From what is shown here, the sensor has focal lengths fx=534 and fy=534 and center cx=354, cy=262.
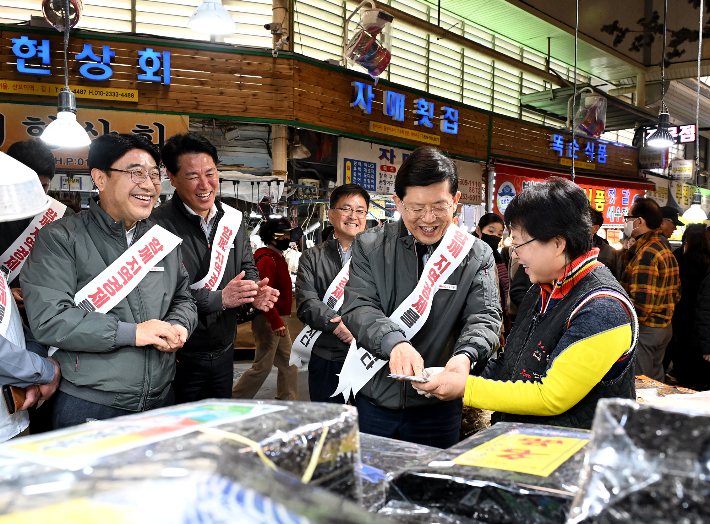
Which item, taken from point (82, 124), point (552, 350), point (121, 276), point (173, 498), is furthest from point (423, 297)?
point (82, 124)

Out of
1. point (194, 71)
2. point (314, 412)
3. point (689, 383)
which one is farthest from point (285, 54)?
point (314, 412)

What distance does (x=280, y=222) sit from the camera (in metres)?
4.85

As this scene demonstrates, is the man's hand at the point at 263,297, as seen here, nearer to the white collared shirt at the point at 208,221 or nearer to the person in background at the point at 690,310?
the white collared shirt at the point at 208,221

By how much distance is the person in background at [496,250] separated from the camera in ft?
17.6

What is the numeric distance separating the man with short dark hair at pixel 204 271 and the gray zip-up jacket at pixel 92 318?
0.61 meters

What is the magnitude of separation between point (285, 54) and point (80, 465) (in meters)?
6.71

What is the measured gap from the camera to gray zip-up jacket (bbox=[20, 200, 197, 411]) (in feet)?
6.52

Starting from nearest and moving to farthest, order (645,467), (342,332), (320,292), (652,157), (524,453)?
(645,467) < (524,453) < (342,332) < (320,292) < (652,157)

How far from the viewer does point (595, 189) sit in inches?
456

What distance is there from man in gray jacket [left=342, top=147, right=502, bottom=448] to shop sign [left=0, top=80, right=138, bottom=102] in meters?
5.08

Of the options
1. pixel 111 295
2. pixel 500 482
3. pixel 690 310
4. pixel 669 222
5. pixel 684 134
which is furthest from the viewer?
pixel 684 134

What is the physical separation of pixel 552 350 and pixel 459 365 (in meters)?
0.32

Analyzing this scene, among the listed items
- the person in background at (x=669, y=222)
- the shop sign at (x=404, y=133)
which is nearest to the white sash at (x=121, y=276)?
the shop sign at (x=404, y=133)

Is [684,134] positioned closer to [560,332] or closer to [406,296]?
[406,296]
